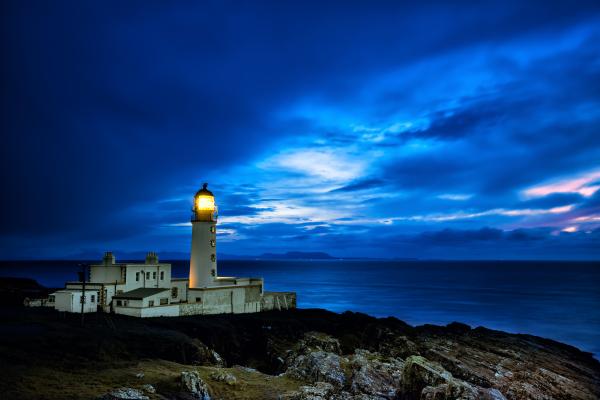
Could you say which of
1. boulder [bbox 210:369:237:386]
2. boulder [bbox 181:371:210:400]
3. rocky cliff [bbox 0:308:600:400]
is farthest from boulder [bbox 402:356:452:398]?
boulder [bbox 181:371:210:400]

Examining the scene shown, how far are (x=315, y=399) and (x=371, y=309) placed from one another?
54636mm

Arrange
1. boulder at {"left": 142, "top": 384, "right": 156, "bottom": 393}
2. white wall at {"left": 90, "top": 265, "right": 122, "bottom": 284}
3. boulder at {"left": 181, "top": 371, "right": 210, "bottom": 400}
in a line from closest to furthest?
boulder at {"left": 142, "top": 384, "right": 156, "bottom": 393} < boulder at {"left": 181, "top": 371, "right": 210, "bottom": 400} < white wall at {"left": 90, "top": 265, "right": 122, "bottom": 284}

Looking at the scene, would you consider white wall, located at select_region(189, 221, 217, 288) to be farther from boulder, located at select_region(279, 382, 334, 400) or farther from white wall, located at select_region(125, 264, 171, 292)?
boulder, located at select_region(279, 382, 334, 400)

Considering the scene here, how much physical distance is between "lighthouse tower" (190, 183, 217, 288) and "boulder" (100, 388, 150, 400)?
79.5 ft

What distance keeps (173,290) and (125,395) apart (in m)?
22.5

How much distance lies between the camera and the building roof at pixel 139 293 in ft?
112

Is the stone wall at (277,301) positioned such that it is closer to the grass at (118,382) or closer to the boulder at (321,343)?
the boulder at (321,343)

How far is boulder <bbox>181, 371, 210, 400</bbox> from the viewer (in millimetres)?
18672

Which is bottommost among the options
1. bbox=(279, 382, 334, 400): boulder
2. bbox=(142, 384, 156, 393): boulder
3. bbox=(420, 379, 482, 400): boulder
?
bbox=(279, 382, 334, 400): boulder

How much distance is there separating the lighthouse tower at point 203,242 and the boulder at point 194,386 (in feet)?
74.4

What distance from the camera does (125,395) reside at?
16.9m

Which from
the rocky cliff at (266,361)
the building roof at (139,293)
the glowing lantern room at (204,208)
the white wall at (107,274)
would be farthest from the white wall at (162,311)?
the glowing lantern room at (204,208)

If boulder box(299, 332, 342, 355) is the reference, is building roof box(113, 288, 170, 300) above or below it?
above

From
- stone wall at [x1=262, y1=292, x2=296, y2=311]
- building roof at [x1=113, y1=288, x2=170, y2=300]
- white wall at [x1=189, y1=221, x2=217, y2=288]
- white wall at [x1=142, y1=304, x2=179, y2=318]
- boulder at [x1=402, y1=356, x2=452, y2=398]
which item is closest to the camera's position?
boulder at [x1=402, y1=356, x2=452, y2=398]
